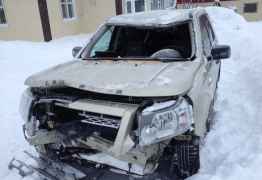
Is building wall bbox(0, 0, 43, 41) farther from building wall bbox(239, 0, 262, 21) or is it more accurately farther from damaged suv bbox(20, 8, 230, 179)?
building wall bbox(239, 0, 262, 21)

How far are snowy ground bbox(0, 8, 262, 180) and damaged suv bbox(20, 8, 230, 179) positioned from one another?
67 cm

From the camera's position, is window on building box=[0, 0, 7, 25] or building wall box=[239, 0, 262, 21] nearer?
window on building box=[0, 0, 7, 25]

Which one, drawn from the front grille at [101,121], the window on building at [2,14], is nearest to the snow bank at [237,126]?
the front grille at [101,121]

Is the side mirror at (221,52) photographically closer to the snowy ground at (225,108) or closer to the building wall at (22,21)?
the snowy ground at (225,108)

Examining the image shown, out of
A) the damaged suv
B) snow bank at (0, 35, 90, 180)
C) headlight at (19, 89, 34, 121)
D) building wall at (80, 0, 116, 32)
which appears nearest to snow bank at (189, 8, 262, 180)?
the damaged suv

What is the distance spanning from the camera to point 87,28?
15.2 metres

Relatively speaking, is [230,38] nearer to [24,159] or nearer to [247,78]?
[247,78]

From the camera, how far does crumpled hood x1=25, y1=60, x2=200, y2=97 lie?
2396mm

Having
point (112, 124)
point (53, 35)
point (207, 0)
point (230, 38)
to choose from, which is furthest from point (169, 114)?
point (207, 0)

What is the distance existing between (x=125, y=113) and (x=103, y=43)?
84.2 inches

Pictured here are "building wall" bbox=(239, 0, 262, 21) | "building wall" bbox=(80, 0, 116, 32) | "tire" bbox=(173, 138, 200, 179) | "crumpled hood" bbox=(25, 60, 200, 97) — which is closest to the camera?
"crumpled hood" bbox=(25, 60, 200, 97)

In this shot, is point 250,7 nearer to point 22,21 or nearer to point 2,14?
point 22,21

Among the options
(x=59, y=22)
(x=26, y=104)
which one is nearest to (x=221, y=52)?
(x=26, y=104)

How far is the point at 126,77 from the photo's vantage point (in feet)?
8.87
